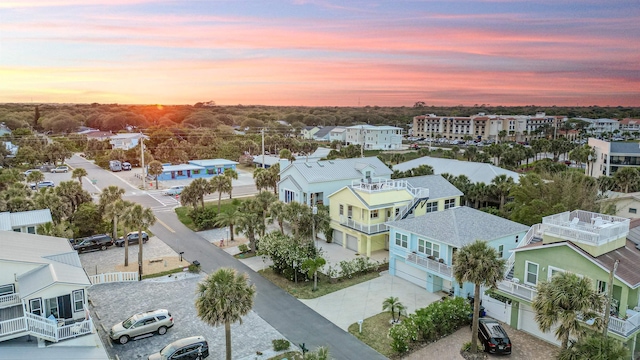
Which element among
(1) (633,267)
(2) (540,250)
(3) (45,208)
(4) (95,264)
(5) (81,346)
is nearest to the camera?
(5) (81,346)

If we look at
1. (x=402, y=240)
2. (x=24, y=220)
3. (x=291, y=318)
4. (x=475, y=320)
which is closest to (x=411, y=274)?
(x=402, y=240)

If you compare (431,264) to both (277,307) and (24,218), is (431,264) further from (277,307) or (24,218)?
(24,218)

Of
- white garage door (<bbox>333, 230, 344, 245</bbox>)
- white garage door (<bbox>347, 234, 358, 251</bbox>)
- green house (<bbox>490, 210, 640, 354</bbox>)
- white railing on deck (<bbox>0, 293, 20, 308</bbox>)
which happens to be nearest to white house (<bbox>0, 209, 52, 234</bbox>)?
white railing on deck (<bbox>0, 293, 20, 308</bbox>)

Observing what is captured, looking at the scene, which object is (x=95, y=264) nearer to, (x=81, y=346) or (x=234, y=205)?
(x=81, y=346)

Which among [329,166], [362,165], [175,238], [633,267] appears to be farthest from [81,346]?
[362,165]

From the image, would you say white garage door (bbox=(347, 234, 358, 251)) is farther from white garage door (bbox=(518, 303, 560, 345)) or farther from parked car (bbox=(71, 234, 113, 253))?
parked car (bbox=(71, 234, 113, 253))

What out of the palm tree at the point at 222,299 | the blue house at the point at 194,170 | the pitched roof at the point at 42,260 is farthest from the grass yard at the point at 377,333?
the blue house at the point at 194,170
